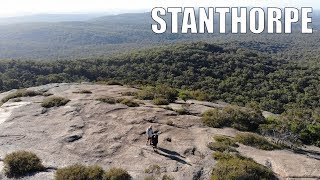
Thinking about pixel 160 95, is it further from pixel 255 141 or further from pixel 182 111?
pixel 255 141

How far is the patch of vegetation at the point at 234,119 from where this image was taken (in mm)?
26359

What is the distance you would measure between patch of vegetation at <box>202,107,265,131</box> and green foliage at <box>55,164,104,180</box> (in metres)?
10.0

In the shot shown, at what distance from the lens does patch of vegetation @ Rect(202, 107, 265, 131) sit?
26.4m

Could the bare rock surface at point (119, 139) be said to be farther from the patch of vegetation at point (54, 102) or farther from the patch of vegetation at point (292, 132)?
the patch of vegetation at point (292, 132)

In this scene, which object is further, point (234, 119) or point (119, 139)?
point (234, 119)

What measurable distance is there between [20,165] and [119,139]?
5.99 m

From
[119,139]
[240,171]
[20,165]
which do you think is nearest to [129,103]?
[119,139]

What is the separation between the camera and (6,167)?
19266mm

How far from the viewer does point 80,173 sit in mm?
18281

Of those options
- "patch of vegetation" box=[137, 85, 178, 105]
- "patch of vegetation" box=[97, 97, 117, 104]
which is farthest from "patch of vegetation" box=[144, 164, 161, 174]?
"patch of vegetation" box=[137, 85, 178, 105]

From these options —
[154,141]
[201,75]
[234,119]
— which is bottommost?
[201,75]

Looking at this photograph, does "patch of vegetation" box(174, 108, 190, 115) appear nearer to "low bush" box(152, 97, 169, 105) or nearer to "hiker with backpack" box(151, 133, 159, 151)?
"low bush" box(152, 97, 169, 105)

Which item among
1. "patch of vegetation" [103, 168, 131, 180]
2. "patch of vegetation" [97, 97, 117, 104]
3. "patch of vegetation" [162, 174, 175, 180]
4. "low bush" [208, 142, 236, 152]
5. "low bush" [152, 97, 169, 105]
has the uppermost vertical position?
"patch of vegetation" [97, 97, 117, 104]

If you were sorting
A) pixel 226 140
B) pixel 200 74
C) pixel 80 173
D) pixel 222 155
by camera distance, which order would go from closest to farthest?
1. pixel 80 173
2. pixel 222 155
3. pixel 226 140
4. pixel 200 74
